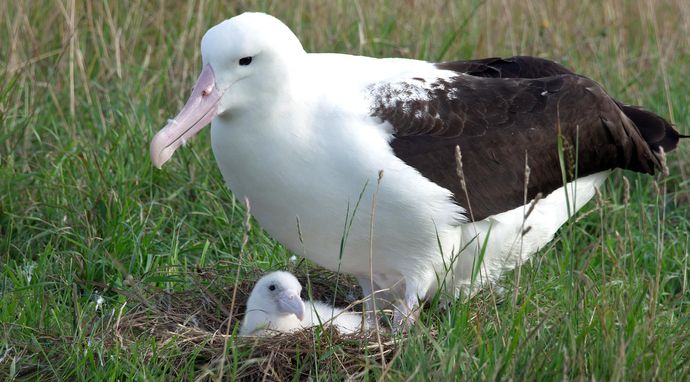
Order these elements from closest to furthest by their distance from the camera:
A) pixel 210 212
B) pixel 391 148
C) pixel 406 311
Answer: pixel 391 148
pixel 406 311
pixel 210 212

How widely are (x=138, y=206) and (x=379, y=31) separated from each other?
2.88 meters

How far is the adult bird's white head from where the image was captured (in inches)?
173

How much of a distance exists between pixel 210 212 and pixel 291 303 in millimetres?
1599

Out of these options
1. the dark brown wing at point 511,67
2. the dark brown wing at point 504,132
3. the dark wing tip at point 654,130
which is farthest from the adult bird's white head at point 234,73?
the dark wing tip at point 654,130

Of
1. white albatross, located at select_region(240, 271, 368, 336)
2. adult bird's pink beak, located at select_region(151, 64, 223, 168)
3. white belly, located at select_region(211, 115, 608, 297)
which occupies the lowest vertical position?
white albatross, located at select_region(240, 271, 368, 336)

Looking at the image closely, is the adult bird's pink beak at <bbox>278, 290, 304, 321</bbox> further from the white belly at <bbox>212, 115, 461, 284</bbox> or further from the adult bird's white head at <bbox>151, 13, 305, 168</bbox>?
the adult bird's white head at <bbox>151, 13, 305, 168</bbox>

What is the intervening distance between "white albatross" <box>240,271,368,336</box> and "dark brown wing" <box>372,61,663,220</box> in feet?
2.34

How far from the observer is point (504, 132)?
499cm

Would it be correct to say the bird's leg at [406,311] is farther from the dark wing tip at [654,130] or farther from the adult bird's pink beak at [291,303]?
the dark wing tip at [654,130]

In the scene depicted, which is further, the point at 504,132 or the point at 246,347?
the point at 504,132

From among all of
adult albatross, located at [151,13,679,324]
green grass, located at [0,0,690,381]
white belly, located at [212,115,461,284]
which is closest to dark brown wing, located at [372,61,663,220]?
adult albatross, located at [151,13,679,324]

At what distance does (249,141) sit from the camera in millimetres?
4523

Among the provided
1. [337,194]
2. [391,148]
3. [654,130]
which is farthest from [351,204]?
[654,130]

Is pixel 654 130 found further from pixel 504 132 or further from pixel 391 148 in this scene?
pixel 391 148
